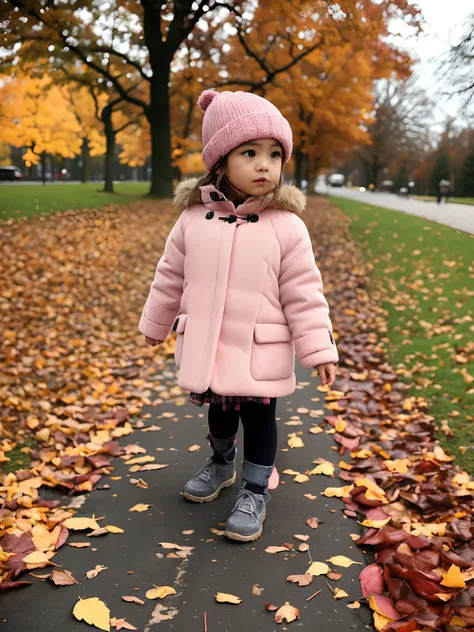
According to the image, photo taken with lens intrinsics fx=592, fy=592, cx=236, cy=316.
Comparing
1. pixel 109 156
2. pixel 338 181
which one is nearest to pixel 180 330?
pixel 109 156

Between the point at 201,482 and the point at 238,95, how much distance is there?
1.79m

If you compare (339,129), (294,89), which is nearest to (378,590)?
(294,89)

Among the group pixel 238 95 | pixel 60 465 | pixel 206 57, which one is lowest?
pixel 60 465

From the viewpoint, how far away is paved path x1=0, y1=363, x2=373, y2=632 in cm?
205

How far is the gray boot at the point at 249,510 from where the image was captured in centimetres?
252

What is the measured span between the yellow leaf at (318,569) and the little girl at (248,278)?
0.31 m

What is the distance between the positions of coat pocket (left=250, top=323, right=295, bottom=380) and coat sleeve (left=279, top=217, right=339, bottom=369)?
7 centimetres

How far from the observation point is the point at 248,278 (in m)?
2.43

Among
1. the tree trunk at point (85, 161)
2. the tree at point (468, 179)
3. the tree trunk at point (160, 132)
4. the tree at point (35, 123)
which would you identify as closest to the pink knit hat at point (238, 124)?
the tree at point (468, 179)

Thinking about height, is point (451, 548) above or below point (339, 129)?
Answer: below

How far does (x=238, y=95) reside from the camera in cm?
239

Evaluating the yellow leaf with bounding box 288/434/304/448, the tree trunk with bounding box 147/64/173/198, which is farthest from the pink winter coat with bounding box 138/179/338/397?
the tree trunk with bounding box 147/64/173/198

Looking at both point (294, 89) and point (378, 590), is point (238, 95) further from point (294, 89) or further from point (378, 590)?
point (294, 89)

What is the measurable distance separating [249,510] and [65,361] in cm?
293
